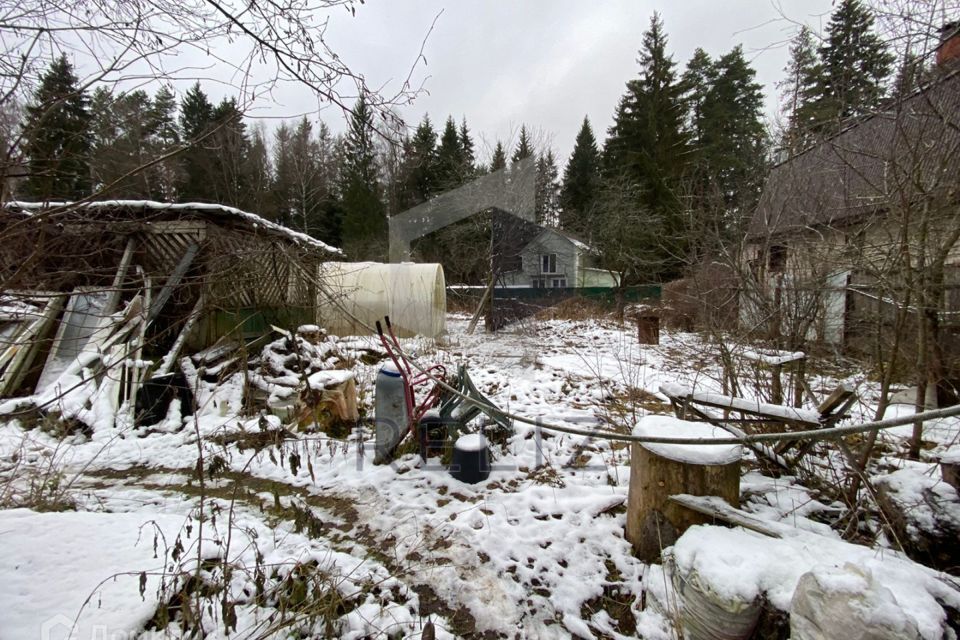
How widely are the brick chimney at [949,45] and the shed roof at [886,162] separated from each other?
0.50ft

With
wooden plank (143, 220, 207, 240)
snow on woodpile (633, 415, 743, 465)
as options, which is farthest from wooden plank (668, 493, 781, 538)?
wooden plank (143, 220, 207, 240)

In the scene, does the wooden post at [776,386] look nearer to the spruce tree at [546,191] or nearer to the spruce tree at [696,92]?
the spruce tree at [546,191]

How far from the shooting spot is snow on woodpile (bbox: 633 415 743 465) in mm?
1854

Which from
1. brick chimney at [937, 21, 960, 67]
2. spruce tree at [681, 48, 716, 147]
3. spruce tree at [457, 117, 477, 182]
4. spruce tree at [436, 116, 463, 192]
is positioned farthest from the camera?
spruce tree at [681, 48, 716, 147]

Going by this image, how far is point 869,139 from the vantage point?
2316mm

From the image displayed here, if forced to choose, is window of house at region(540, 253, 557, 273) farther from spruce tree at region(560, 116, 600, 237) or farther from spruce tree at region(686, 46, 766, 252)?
spruce tree at region(686, 46, 766, 252)

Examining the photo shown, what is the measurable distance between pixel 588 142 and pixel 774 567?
27.0m

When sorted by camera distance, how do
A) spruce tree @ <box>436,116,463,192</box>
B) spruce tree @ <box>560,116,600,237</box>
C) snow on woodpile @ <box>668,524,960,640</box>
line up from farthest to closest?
spruce tree @ <box>560,116,600,237</box>
spruce tree @ <box>436,116,463,192</box>
snow on woodpile @ <box>668,524,960,640</box>

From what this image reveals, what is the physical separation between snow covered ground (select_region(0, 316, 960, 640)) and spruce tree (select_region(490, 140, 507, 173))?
12.7 metres

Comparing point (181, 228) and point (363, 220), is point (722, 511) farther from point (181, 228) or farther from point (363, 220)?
point (363, 220)

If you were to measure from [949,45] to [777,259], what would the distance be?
5.18 feet

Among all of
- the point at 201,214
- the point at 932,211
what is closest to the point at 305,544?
the point at 932,211

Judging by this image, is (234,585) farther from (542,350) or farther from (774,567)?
(542,350)

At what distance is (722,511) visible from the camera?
1747 millimetres
